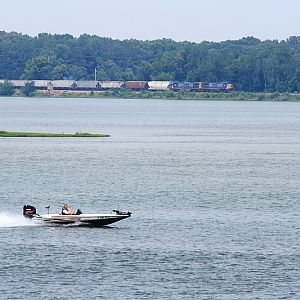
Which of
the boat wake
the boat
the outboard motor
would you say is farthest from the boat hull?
the boat wake

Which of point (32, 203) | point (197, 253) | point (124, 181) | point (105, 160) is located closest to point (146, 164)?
point (105, 160)

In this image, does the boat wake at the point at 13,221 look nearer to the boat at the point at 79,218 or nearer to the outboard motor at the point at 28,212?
the outboard motor at the point at 28,212

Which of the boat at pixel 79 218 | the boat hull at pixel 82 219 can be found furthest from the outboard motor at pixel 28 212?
the boat hull at pixel 82 219

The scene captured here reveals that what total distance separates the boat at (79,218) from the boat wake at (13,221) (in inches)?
39.7

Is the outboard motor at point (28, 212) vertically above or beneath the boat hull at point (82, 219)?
above

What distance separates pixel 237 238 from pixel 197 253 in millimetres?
7565

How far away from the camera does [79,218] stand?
96.6 meters

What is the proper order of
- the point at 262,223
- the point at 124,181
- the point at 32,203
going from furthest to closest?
the point at 124,181 → the point at 32,203 → the point at 262,223

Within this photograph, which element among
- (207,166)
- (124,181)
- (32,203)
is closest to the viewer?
(32,203)

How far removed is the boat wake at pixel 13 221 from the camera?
323ft

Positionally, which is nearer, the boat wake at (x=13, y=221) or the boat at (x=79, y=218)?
the boat at (x=79, y=218)

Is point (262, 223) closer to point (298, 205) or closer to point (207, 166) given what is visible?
point (298, 205)

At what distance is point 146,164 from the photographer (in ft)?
534

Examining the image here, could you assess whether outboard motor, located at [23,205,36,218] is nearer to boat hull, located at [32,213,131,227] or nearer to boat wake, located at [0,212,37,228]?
boat hull, located at [32,213,131,227]
